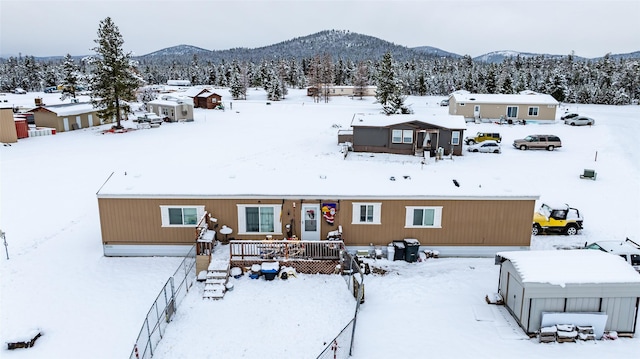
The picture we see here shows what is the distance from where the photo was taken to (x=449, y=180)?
2008 cm

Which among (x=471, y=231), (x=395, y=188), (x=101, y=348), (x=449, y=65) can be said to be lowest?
(x=101, y=348)

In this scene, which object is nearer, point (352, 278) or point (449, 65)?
point (352, 278)

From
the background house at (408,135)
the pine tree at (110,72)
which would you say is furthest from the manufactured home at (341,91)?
the background house at (408,135)

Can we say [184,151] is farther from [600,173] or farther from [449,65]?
[449,65]

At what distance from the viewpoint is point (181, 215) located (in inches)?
725

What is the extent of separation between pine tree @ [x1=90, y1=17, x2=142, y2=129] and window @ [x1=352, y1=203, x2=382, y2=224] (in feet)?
127

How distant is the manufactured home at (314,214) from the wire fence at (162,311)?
5.73ft

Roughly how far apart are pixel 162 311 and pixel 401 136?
26985 mm

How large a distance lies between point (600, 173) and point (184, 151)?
32503 millimetres

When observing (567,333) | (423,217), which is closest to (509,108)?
A: (423,217)

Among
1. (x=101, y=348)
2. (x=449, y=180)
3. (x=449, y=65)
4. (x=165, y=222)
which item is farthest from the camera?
(x=449, y=65)

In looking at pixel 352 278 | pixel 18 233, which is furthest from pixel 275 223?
pixel 18 233

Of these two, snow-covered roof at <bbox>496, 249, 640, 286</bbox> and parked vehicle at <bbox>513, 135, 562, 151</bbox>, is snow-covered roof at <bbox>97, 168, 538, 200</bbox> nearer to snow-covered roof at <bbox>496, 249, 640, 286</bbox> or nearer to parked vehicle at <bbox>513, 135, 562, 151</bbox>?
snow-covered roof at <bbox>496, 249, 640, 286</bbox>

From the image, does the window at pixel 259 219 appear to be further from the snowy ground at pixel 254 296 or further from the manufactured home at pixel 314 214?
the snowy ground at pixel 254 296
